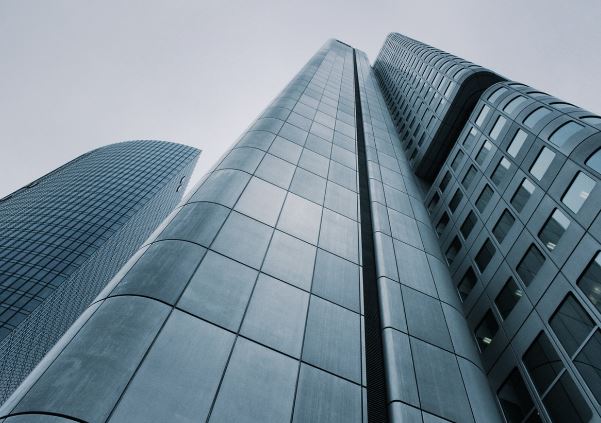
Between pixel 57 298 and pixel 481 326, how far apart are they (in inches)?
3913

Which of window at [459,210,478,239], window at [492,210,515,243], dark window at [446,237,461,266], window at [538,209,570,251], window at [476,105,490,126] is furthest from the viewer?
window at [476,105,490,126]

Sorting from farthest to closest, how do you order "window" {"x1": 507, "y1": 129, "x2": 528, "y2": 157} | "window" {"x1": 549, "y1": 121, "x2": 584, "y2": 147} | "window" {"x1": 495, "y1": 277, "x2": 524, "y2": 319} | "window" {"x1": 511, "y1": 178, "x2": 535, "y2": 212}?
"window" {"x1": 507, "y1": 129, "x2": 528, "y2": 157} → "window" {"x1": 511, "y1": 178, "x2": 535, "y2": 212} → "window" {"x1": 549, "y1": 121, "x2": 584, "y2": 147} → "window" {"x1": 495, "y1": 277, "x2": 524, "y2": 319}

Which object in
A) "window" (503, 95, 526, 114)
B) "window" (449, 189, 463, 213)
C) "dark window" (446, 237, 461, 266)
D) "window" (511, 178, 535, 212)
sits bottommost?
"dark window" (446, 237, 461, 266)

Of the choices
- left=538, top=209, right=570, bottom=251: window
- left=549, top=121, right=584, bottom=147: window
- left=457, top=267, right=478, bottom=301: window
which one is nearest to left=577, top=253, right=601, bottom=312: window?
left=538, top=209, right=570, bottom=251: window

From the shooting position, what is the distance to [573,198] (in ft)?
48.9

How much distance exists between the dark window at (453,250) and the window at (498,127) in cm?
689

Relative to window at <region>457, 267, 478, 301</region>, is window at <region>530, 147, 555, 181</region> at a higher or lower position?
higher

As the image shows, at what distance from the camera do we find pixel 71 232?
103812 millimetres

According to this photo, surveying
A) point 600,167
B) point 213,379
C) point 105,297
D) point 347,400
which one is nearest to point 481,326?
point 600,167

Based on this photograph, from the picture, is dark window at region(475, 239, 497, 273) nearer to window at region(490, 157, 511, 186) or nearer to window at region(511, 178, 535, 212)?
window at region(511, 178, 535, 212)

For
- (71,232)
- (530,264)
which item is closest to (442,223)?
(530,264)

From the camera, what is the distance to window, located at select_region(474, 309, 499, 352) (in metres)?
16.8

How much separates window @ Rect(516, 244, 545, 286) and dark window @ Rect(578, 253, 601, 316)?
91.3 inches

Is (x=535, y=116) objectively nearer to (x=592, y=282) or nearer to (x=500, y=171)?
(x=500, y=171)
